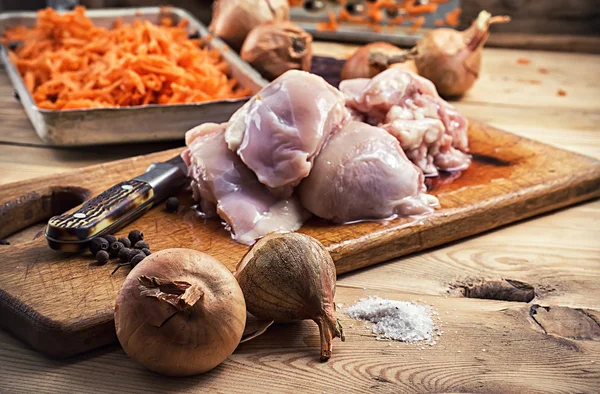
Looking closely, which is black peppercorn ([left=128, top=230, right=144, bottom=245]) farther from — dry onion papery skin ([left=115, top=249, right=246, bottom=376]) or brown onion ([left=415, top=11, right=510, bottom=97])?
brown onion ([left=415, top=11, right=510, bottom=97])

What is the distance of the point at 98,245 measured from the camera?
179cm

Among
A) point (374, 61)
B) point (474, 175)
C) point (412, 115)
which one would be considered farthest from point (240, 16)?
point (474, 175)

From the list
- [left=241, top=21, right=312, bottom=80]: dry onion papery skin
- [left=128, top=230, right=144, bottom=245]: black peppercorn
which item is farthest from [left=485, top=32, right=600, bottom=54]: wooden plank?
[left=128, top=230, right=144, bottom=245]: black peppercorn

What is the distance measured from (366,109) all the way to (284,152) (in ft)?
1.55

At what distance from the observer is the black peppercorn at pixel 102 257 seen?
1754 mm

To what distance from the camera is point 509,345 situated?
162 cm

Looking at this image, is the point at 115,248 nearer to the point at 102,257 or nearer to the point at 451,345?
the point at 102,257

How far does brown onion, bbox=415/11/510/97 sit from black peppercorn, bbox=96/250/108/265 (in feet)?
6.36

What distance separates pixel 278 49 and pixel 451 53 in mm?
777

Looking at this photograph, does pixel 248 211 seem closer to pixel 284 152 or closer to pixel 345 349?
pixel 284 152

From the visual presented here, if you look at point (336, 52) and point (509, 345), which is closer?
point (509, 345)

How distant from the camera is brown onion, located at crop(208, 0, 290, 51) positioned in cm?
354

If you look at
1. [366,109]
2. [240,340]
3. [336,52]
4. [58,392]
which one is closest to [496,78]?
[336,52]

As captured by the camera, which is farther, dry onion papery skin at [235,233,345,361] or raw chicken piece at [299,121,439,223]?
raw chicken piece at [299,121,439,223]
